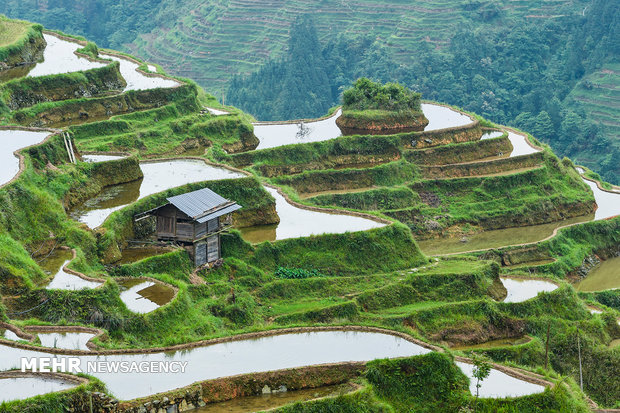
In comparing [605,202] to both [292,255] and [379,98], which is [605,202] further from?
[292,255]

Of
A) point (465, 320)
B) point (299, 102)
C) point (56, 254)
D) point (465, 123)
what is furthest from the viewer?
point (299, 102)

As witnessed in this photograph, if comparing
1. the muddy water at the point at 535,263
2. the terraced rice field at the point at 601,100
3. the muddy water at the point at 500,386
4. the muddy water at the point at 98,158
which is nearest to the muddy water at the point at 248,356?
the muddy water at the point at 500,386

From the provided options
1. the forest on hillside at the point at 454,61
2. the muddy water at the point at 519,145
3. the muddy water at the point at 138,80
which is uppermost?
the forest on hillside at the point at 454,61

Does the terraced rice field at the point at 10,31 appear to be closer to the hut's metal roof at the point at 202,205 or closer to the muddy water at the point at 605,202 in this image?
the hut's metal roof at the point at 202,205

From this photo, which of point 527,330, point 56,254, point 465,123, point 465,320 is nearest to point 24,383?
point 56,254

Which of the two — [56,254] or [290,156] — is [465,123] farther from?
[56,254]

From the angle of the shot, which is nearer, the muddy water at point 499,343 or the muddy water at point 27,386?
the muddy water at point 27,386
